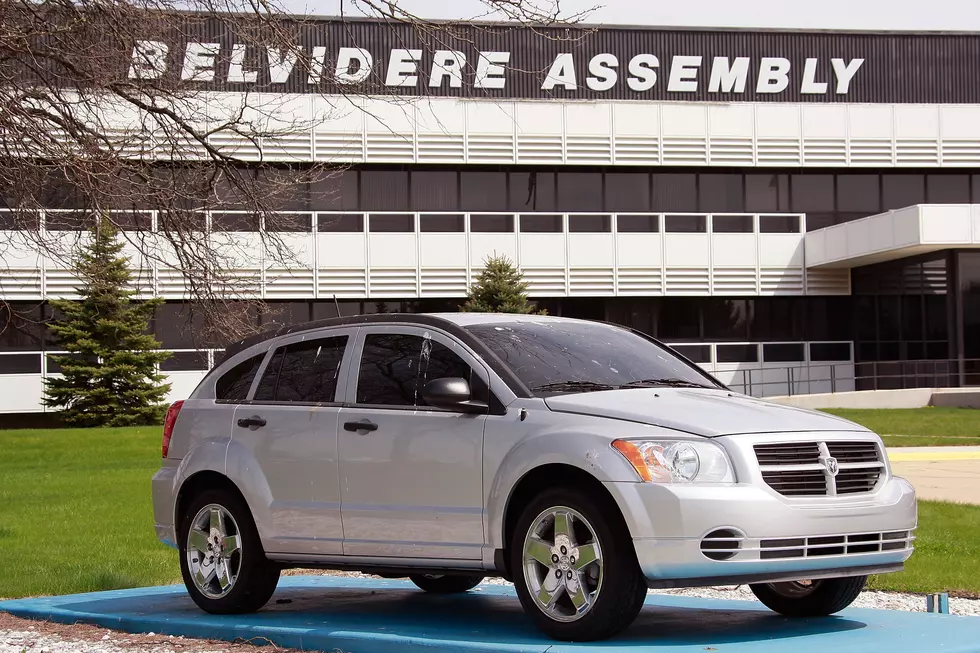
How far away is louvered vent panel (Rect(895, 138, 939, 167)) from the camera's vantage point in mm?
41188

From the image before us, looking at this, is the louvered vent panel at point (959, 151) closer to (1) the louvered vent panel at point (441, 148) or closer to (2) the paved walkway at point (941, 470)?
(1) the louvered vent panel at point (441, 148)

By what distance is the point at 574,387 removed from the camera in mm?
7992

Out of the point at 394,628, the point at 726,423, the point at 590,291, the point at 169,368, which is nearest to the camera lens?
the point at 726,423

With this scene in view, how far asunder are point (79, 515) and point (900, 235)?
86.3ft

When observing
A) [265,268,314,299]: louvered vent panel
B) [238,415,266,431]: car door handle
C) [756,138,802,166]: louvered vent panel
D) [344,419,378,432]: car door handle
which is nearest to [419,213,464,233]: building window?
[265,268,314,299]: louvered vent panel

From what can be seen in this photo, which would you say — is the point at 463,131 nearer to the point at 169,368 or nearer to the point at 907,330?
the point at 169,368

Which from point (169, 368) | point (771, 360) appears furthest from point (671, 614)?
point (771, 360)

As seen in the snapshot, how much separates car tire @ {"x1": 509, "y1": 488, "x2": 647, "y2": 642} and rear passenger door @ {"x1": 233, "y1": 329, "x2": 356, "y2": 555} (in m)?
1.63

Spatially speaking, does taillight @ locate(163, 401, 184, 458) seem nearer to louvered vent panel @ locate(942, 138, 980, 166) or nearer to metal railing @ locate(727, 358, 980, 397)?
metal railing @ locate(727, 358, 980, 397)

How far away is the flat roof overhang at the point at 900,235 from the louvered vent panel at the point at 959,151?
3.81 m

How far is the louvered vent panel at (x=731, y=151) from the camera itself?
4056 cm

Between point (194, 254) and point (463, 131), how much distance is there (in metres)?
25.3

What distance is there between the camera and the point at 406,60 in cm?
4047

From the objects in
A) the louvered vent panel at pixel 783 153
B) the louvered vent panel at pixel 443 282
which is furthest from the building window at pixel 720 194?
the louvered vent panel at pixel 443 282
